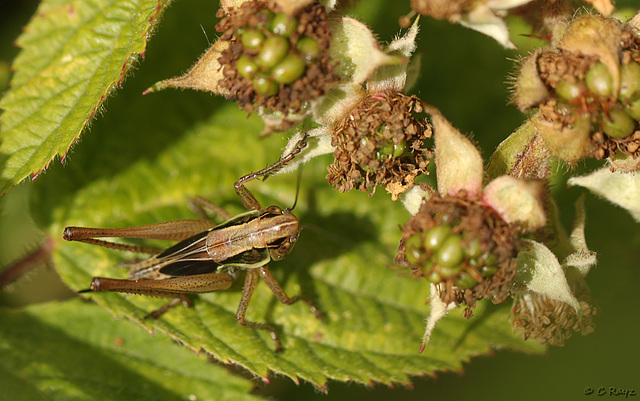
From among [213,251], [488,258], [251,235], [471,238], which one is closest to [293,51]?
[471,238]

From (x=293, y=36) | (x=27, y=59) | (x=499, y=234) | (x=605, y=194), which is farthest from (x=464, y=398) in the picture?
(x=27, y=59)

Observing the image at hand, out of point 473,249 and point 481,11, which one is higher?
point 481,11

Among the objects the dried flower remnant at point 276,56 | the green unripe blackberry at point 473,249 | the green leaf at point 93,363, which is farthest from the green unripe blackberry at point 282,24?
the green leaf at point 93,363

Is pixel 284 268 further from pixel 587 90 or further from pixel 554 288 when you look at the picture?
pixel 587 90

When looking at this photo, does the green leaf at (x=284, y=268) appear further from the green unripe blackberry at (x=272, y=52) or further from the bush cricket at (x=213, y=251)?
the green unripe blackberry at (x=272, y=52)

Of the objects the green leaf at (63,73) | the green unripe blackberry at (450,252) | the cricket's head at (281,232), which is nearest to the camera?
the green unripe blackberry at (450,252)

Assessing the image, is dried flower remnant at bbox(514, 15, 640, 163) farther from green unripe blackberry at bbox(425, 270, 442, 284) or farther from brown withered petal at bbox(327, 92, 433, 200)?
green unripe blackberry at bbox(425, 270, 442, 284)
